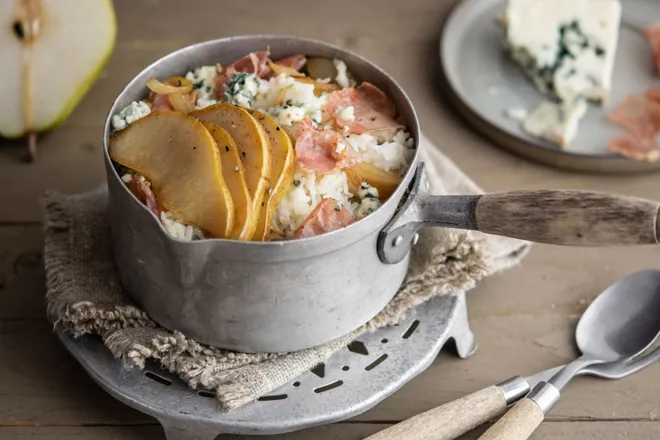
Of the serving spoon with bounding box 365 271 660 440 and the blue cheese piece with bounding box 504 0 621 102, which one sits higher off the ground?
the blue cheese piece with bounding box 504 0 621 102

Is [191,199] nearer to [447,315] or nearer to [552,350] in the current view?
[447,315]

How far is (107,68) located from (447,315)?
1.15 meters

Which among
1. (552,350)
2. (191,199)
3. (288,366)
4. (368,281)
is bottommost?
(552,350)

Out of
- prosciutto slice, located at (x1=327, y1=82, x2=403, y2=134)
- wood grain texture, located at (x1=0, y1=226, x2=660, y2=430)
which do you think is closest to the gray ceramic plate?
wood grain texture, located at (x1=0, y1=226, x2=660, y2=430)

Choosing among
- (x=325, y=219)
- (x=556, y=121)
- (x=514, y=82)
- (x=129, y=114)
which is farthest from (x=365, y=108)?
(x=514, y=82)

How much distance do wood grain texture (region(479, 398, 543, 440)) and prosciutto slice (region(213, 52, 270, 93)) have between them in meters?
0.71

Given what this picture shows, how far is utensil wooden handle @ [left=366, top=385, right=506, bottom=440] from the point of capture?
1210mm

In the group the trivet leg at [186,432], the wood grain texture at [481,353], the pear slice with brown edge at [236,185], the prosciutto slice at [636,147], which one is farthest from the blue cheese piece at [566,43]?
the trivet leg at [186,432]

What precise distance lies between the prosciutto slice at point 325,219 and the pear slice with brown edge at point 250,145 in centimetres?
8

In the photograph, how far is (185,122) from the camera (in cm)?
121

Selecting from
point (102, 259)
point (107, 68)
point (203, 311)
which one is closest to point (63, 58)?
point (107, 68)

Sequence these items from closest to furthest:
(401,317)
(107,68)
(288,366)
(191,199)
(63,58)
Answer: (191,199)
(288,366)
(401,317)
(63,58)
(107,68)

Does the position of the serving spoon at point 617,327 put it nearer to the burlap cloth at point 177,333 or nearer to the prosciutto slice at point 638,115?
the burlap cloth at point 177,333

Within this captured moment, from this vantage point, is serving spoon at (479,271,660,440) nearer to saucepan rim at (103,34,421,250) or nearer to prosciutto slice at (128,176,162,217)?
saucepan rim at (103,34,421,250)
